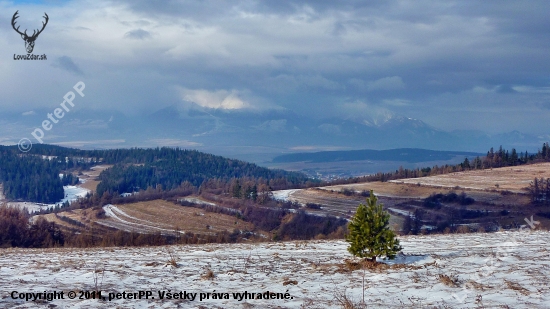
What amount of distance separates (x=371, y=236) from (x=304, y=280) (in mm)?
2598

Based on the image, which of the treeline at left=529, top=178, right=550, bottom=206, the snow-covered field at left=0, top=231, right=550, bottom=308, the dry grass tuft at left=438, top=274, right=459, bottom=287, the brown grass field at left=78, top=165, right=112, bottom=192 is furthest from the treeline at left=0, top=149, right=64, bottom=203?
the dry grass tuft at left=438, top=274, right=459, bottom=287

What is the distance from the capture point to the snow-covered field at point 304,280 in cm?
913

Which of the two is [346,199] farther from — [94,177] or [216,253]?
[94,177]

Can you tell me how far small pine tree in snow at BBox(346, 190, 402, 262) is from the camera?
12.3 meters

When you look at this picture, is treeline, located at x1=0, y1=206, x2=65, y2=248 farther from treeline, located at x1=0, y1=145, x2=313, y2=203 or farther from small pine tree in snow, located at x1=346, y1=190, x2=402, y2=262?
treeline, located at x1=0, y1=145, x2=313, y2=203

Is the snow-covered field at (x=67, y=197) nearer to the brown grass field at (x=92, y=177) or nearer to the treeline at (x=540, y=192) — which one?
the brown grass field at (x=92, y=177)

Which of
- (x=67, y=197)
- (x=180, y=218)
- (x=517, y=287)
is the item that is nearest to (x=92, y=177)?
(x=67, y=197)

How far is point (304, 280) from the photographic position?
11.1 meters

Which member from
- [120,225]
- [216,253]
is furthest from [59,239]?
[120,225]

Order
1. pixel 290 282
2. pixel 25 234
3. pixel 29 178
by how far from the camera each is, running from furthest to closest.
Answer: pixel 29 178, pixel 25 234, pixel 290 282

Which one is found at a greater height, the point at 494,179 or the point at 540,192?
the point at 494,179

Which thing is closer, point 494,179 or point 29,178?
point 494,179

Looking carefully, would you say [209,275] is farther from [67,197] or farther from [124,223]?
[67,197]

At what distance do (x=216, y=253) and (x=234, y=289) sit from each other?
6.42 meters
